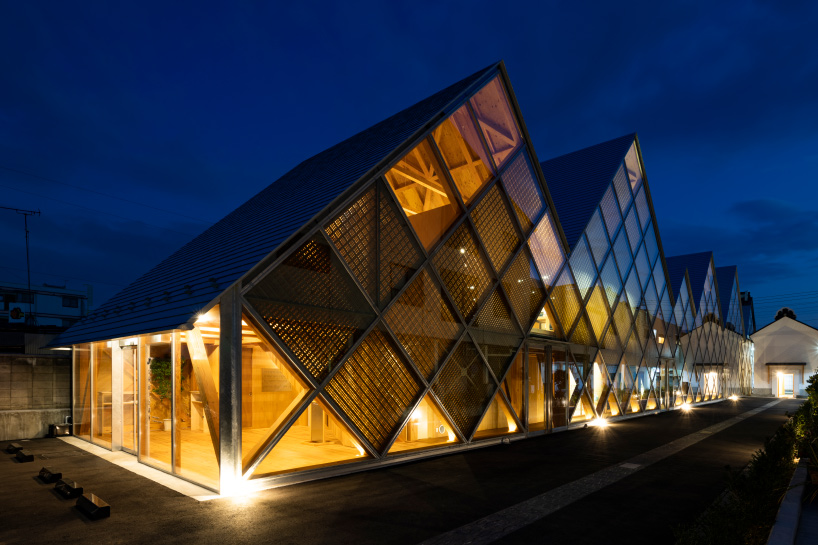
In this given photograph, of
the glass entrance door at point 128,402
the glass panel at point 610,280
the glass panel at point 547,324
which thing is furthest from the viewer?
the glass panel at point 610,280

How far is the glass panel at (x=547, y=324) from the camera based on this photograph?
15406 mm

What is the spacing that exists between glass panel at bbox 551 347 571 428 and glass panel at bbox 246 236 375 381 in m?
8.33

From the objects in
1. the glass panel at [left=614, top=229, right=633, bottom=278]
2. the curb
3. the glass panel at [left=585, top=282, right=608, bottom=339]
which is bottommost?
the curb

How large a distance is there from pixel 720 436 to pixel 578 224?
7.77 m

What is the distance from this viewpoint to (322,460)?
9273mm

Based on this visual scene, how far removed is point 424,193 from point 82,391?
1006cm

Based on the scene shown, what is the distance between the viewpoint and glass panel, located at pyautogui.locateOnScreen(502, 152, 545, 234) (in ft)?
47.5

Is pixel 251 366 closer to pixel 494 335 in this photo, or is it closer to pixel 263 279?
pixel 263 279

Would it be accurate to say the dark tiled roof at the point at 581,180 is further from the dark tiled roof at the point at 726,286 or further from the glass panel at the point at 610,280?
the dark tiled roof at the point at 726,286

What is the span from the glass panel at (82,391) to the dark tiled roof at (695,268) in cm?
2848

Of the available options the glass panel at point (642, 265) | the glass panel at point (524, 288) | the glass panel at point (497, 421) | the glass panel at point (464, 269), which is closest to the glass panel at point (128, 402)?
the glass panel at point (464, 269)

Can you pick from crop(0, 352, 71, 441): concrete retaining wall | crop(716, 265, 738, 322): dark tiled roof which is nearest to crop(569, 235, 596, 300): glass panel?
crop(0, 352, 71, 441): concrete retaining wall

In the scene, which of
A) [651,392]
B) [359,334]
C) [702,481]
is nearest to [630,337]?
[651,392]

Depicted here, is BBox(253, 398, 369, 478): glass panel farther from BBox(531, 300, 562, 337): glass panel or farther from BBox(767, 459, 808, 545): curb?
BBox(531, 300, 562, 337): glass panel
